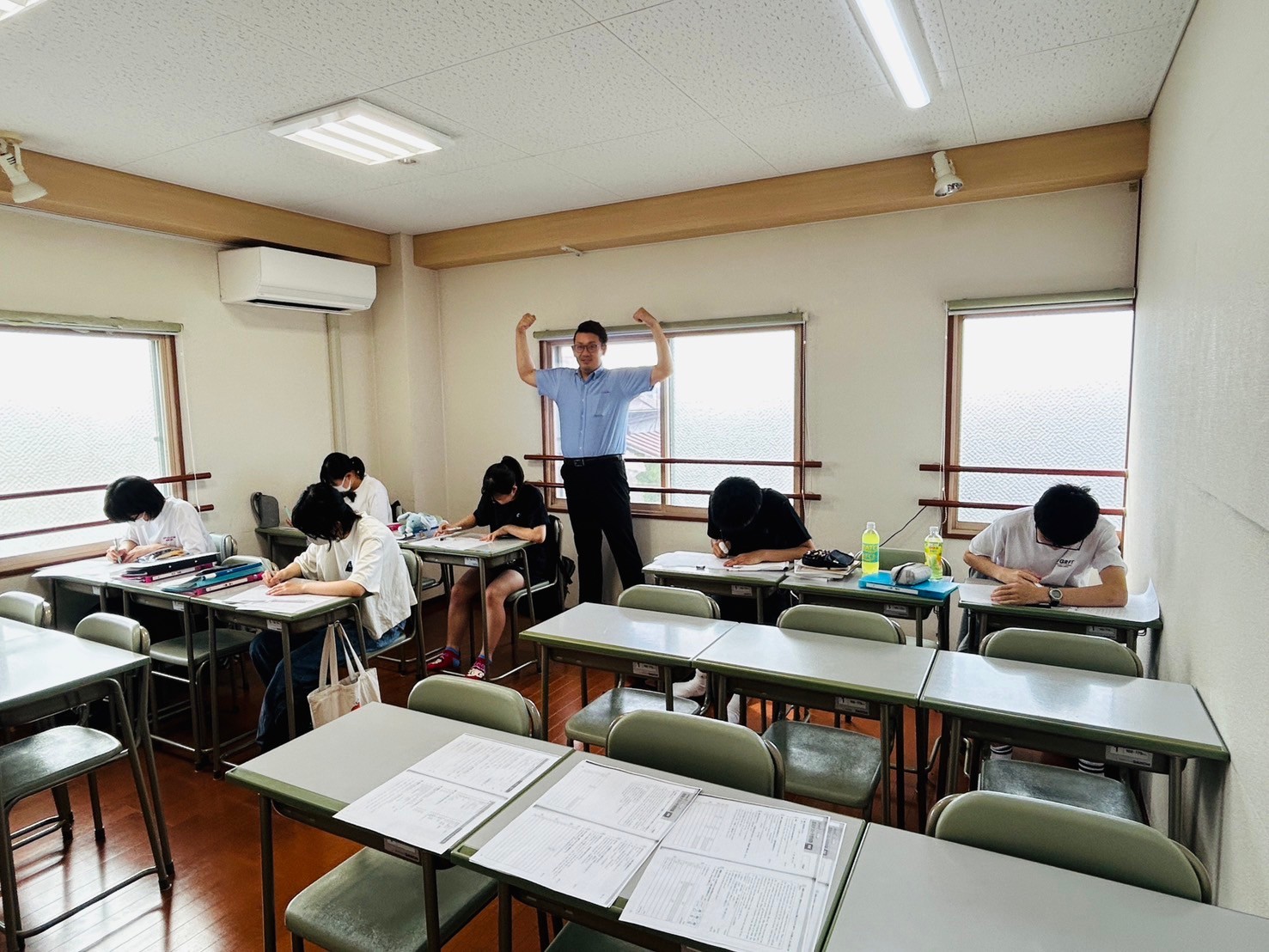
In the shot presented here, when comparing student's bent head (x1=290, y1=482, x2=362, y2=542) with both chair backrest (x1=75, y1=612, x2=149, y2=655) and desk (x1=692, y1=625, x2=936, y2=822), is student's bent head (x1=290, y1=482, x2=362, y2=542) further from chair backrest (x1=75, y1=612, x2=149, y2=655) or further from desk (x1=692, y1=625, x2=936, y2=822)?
desk (x1=692, y1=625, x2=936, y2=822)

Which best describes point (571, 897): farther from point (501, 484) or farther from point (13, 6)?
point (501, 484)

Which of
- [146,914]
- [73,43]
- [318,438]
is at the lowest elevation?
[146,914]

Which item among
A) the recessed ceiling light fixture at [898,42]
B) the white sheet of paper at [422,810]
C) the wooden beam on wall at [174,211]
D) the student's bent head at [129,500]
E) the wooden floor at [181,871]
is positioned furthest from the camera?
the student's bent head at [129,500]

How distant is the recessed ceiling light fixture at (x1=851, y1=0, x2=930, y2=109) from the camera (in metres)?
2.29

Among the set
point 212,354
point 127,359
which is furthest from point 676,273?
point 127,359

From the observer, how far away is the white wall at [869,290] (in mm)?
3717

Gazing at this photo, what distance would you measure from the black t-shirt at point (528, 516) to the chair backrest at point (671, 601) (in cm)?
149

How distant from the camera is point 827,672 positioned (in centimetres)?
219

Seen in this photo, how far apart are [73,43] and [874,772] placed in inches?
135

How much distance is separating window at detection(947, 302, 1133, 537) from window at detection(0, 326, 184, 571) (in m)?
4.59

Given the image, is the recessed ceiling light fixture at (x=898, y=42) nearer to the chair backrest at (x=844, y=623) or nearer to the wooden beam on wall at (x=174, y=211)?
the chair backrest at (x=844, y=623)

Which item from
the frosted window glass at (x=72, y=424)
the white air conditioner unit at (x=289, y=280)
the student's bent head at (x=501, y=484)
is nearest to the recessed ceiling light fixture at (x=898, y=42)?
the student's bent head at (x=501, y=484)

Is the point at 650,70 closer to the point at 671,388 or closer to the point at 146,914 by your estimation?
the point at 671,388

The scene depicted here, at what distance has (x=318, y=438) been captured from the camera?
5.23 meters
